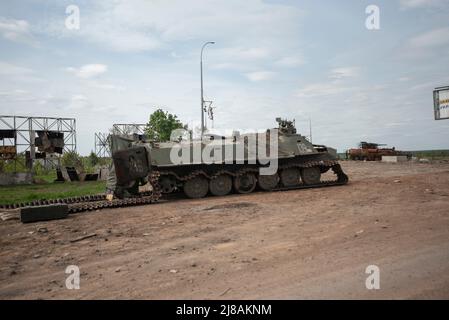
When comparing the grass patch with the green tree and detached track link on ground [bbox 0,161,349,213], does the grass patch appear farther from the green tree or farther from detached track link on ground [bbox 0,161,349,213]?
the green tree

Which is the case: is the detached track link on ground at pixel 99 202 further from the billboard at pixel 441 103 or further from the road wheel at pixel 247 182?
the billboard at pixel 441 103

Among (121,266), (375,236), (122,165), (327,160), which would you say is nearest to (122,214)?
(122,165)

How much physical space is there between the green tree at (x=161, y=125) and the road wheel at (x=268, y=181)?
66.9ft

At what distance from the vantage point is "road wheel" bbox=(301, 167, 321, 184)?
15875 mm

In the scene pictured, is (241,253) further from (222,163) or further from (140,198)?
(222,163)

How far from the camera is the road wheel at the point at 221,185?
1433cm

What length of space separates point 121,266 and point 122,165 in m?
7.76

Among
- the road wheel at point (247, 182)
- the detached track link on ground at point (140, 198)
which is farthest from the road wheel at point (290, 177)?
the road wheel at point (247, 182)

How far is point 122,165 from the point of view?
1290 cm

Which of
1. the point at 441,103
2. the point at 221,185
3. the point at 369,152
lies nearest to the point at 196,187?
the point at 221,185

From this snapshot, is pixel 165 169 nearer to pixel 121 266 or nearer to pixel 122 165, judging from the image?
pixel 122 165

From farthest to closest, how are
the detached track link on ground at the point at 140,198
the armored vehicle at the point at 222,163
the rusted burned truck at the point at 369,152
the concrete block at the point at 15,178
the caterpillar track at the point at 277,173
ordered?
the rusted burned truck at the point at 369,152
the concrete block at the point at 15,178
the caterpillar track at the point at 277,173
the armored vehicle at the point at 222,163
the detached track link on ground at the point at 140,198

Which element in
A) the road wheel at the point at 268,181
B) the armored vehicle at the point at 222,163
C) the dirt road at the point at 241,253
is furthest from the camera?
the road wheel at the point at 268,181

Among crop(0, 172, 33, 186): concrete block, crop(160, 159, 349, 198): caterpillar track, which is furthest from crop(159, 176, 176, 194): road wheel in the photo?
crop(0, 172, 33, 186): concrete block
